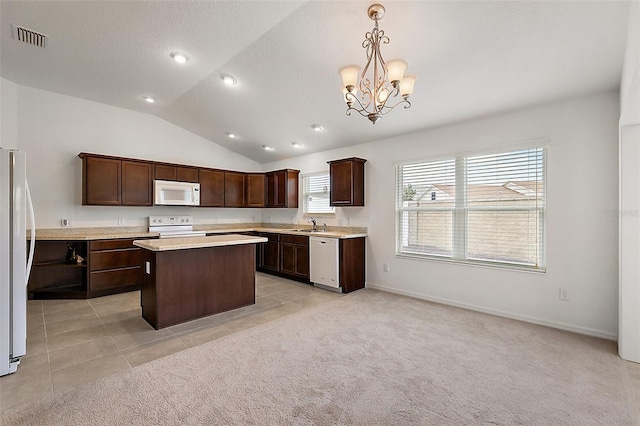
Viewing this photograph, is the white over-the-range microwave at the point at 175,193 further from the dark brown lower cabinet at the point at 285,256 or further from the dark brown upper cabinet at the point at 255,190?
the dark brown lower cabinet at the point at 285,256

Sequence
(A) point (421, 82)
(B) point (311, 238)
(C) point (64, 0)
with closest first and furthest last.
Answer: (C) point (64, 0), (A) point (421, 82), (B) point (311, 238)

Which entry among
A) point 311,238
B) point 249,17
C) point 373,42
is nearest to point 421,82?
point 373,42

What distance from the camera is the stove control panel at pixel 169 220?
5.35 metres

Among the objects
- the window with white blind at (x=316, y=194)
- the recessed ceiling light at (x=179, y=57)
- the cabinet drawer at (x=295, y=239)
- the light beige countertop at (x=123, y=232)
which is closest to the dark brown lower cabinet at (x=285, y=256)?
the cabinet drawer at (x=295, y=239)

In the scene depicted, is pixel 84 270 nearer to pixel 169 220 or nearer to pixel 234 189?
pixel 169 220

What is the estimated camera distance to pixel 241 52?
3.20 meters

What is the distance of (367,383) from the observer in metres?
2.16

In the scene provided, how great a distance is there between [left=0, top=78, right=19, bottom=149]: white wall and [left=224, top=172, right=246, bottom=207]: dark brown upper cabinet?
3.06 m

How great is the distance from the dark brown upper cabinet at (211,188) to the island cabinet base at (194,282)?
2475mm

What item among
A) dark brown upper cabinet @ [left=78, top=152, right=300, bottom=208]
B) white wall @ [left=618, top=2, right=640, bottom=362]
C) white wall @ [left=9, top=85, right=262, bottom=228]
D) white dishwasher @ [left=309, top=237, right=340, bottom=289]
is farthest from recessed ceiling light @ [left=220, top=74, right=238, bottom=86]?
white wall @ [left=618, top=2, right=640, bottom=362]

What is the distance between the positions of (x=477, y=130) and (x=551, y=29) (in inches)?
58.4

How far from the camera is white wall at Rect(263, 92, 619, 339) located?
290 centimetres

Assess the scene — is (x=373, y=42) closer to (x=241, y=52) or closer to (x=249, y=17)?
(x=249, y=17)

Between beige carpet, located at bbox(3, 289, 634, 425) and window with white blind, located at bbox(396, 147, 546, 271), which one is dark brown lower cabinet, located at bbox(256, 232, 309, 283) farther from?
beige carpet, located at bbox(3, 289, 634, 425)
